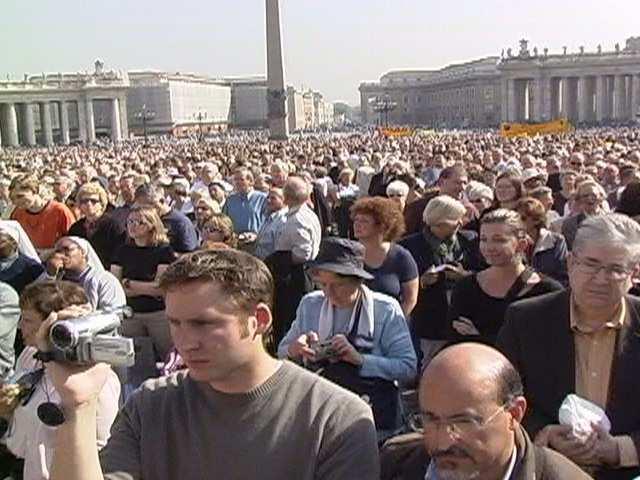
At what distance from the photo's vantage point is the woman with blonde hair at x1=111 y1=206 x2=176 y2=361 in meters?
7.07

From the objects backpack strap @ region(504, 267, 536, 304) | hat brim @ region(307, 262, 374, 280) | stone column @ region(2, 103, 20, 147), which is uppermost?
stone column @ region(2, 103, 20, 147)

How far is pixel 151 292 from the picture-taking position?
698cm

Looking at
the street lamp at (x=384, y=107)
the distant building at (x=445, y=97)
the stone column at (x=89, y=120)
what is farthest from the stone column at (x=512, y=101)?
the stone column at (x=89, y=120)

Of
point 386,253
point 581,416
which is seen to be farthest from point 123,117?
point 581,416

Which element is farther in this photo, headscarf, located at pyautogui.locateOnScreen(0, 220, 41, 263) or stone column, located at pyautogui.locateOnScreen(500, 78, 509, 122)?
stone column, located at pyautogui.locateOnScreen(500, 78, 509, 122)

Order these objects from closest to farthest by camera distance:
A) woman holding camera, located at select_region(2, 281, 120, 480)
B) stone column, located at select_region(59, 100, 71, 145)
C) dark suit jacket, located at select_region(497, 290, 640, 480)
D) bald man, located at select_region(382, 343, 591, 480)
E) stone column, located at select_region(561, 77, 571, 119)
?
bald man, located at select_region(382, 343, 591, 480), dark suit jacket, located at select_region(497, 290, 640, 480), woman holding camera, located at select_region(2, 281, 120, 480), stone column, located at select_region(59, 100, 71, 145), stone column, located at select_region(561, 77, 571, 119)

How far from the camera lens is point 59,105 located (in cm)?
11812

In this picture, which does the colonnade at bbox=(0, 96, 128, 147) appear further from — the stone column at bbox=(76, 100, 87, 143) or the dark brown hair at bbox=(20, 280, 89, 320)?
the dark brown hair at bbox=(20, 280, 89, 320)

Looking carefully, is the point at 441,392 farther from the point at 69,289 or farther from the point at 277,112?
the point at 277,112

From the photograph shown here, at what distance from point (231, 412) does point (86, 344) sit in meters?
0.48

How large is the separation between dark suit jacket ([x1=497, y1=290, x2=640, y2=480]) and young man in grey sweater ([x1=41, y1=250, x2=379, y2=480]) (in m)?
0.94

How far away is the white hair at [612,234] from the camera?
323 centimetres

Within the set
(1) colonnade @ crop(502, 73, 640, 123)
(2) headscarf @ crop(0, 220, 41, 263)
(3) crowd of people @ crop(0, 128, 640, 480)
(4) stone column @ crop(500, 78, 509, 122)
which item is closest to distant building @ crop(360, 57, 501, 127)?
(1) colonnade @ crop(502, 73, 640, 123)

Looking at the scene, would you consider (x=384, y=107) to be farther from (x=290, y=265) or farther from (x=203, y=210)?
(x=290, y=265)
